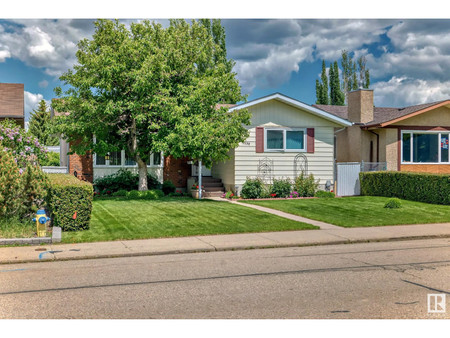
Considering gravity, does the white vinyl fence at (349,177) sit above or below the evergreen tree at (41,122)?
below

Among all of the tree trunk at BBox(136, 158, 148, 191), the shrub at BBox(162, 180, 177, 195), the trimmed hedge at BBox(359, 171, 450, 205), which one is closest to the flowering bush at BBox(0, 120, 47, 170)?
the tree trunk at BBox(136, 158, 148, 191)

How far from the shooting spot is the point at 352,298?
6.41 meters

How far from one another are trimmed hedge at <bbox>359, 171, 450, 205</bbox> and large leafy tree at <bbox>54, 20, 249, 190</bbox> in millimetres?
6745

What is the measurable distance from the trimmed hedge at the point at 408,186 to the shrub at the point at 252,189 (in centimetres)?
521

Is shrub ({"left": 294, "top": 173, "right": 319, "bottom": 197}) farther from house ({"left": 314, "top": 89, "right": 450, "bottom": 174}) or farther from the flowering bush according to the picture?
the flowering bush

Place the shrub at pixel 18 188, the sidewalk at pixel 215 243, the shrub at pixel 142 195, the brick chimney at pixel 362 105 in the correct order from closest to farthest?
the sidewalk at pixel 215 243
the shrub at pixel 18 188
the shrub at pixel 142 195
the brick chimney at pixel 362 105

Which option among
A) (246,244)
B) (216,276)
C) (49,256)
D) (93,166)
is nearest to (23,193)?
(49,256)

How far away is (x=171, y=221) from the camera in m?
13.8

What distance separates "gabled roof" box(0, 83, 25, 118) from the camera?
2889cm

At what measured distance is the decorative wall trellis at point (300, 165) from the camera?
22.6 m

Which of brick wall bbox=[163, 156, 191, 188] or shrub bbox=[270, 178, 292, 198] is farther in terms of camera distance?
brick wall bbox=[163, 156, 191, 188]

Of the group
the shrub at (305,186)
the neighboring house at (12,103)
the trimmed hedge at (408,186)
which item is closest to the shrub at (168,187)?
the shrub at (305,186)

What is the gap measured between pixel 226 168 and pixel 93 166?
6.44m

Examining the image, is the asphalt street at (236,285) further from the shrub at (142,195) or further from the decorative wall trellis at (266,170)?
the decorative wall trellis at (266,170)
